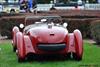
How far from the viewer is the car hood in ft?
37.3

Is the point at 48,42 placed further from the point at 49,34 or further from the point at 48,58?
the point at 48,58

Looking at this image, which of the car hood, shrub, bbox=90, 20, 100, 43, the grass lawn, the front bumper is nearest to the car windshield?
the car hood

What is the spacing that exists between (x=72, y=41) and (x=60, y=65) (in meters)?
1.06

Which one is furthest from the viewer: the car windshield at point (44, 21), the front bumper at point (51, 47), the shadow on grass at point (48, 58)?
the car windshield at point (44, 21)

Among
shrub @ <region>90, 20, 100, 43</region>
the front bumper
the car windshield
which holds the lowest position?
shrub @ <region>90, 20, 100, 43</region>

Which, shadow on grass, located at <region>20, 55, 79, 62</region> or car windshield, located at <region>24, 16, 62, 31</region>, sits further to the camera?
car windshield, located at <region>24, 16, 62, 31</region>

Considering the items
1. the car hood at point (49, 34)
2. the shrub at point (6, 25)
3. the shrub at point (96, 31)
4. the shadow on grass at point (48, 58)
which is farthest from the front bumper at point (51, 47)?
the shrub at point (6, 25)

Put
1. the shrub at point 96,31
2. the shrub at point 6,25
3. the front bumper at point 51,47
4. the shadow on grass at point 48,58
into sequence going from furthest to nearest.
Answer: the shrub at point 6,25 < the shrub at point 96,31 < the shadow on grass at point 48,58 < the front bumper at point 51,47

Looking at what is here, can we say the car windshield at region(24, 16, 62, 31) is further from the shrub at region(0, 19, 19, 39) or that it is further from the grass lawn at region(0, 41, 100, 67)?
the shrub at region(0, 19, 19, 39)

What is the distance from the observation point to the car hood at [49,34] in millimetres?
11367

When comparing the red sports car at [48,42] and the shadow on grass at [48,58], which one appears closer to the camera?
the red sports car at [48,42]

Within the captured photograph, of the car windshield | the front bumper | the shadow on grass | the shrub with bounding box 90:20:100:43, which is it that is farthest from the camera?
the shrub with bounding box 90:20:100:43

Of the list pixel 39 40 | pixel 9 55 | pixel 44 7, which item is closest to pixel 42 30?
pixel 39 40

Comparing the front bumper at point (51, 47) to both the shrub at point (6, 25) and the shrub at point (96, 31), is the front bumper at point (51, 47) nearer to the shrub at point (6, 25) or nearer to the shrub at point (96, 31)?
the shrub at point (96, 31)
